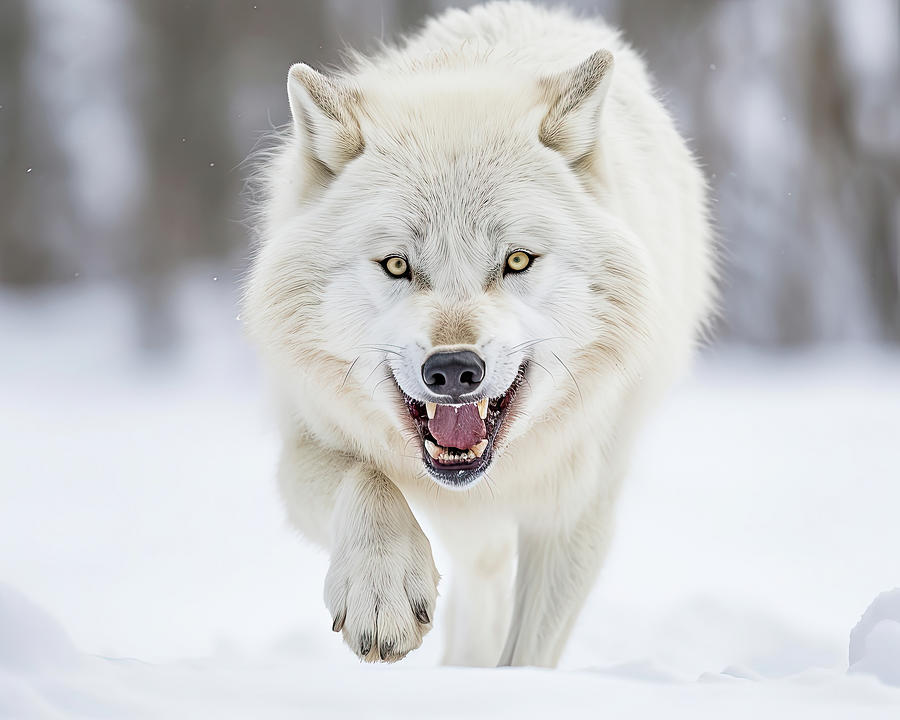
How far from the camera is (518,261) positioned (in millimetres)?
2775

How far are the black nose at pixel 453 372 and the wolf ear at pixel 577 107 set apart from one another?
819mm

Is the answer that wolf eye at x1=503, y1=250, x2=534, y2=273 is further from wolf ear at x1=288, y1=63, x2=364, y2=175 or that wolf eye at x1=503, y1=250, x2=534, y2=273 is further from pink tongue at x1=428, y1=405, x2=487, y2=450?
wolf ear at x1=288, y1=63, x2=364, y2=175

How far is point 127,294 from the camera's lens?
10.9 meters

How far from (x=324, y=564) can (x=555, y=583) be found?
7.63 ft

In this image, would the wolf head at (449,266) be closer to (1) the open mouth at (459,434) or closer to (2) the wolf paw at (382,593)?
(1) the open mouth at (459,434)

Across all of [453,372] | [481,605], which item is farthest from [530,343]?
[481,605]

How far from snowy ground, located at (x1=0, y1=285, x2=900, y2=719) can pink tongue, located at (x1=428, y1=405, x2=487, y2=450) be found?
0.56m

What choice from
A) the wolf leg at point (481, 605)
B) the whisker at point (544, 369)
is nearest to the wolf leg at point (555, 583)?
the wolf leg at point (481, 605)

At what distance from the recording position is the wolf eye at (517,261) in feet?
9.07

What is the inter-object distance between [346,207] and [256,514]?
3642 millimetres

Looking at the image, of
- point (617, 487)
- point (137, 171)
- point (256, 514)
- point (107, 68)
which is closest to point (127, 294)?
point (137, 171)

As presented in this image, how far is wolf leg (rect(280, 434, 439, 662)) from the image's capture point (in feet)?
8.42

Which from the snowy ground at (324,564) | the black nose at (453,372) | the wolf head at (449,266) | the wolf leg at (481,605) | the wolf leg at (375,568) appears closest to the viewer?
the snowy ground at (324,564)

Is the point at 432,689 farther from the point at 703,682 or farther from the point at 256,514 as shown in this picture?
the point at 256,514
